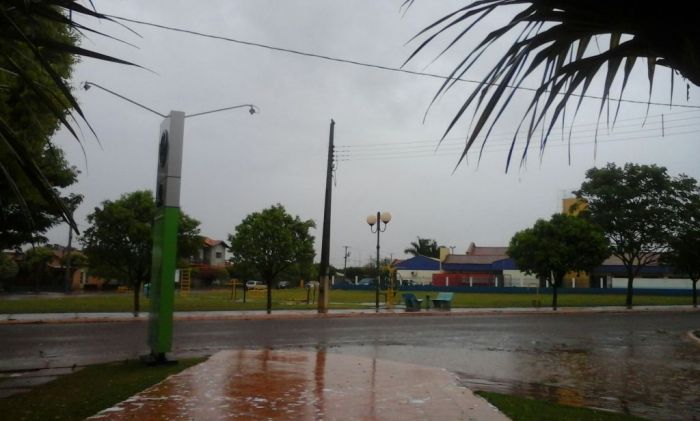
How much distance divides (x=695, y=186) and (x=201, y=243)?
30.9m

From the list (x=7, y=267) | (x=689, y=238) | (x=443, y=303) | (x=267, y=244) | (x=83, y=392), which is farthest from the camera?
(x=7, y=267)

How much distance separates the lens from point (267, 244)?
2744 cm

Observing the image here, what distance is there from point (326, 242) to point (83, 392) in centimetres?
2093

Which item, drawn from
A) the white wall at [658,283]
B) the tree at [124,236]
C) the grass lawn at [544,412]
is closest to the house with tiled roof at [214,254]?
the white wall at [658,283]

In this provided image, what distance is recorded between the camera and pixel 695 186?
38438 millimetres

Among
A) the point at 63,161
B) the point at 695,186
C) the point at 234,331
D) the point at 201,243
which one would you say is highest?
the point at 695,186

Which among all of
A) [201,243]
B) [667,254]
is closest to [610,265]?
[667,254]

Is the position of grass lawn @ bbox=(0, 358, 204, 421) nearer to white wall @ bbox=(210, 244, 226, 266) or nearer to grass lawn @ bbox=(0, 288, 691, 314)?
grass lawn @ bbox=(0, 288, 691, 314)

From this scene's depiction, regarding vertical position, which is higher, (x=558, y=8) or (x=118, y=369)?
(x=558, y=8)

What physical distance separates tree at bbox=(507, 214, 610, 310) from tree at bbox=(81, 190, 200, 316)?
23.2 metres

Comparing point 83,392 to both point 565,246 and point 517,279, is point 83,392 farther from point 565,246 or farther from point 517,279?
point 517,279

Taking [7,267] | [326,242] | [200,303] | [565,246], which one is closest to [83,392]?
[326,242]

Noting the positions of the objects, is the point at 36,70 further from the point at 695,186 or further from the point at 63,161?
the point at 695,186

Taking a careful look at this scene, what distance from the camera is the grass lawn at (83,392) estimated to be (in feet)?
21.1
